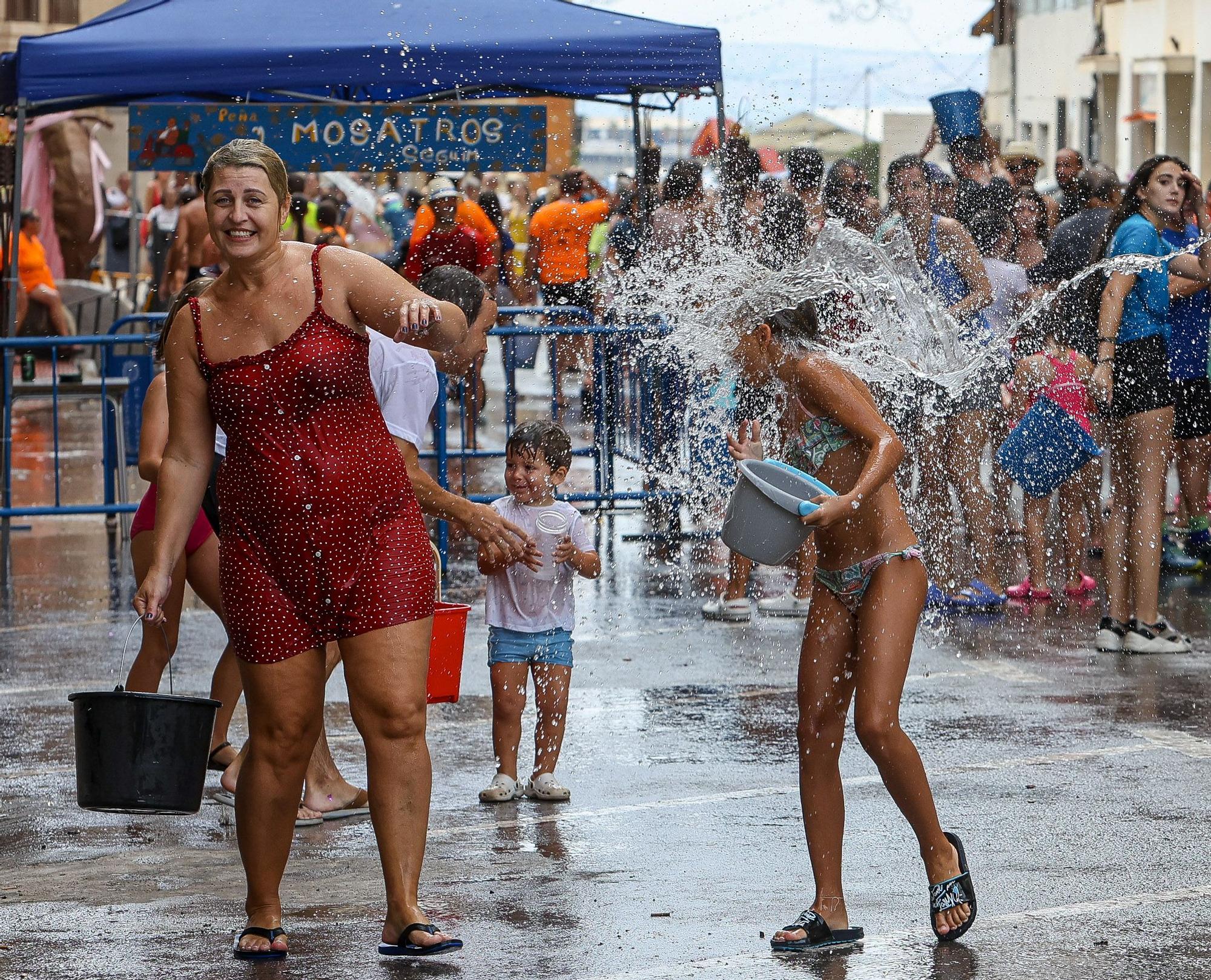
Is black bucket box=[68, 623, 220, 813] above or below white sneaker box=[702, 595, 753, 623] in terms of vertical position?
above

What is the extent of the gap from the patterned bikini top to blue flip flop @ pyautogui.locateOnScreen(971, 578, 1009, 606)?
4959mm

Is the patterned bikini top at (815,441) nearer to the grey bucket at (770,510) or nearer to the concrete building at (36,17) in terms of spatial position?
the grey bucket at (770,510)

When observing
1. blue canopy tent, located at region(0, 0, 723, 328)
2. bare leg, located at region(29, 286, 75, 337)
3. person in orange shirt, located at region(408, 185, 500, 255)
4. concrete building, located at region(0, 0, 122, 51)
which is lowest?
bare leg, located at region(29, 286, 75, 337)

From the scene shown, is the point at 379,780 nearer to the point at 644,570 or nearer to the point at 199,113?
the point at 644,570

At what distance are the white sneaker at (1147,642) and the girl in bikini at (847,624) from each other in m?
4.03

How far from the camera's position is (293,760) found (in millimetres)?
4832

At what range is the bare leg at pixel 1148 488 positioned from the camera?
872cm

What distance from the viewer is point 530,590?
6508 mm

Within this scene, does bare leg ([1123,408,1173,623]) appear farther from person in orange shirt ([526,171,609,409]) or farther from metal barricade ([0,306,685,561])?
person in orange shirt ([526,171,609,409])

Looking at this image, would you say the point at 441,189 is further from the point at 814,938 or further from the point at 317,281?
the point at 814,938

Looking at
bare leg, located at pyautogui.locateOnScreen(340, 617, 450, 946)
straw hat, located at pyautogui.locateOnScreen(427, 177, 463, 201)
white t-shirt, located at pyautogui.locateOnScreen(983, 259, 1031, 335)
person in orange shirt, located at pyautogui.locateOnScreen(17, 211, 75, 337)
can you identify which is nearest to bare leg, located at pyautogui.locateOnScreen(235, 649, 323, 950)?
bare leg, located at pyautogui.locateOnScreen(340, 617, 450, 946)

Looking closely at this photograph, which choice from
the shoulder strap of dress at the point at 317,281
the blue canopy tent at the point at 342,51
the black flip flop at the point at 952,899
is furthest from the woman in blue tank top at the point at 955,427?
the shoulder strap of dress at the point at 317,281

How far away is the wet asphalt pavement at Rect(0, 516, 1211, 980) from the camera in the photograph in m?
4.83

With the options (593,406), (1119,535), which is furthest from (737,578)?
(593,406)
